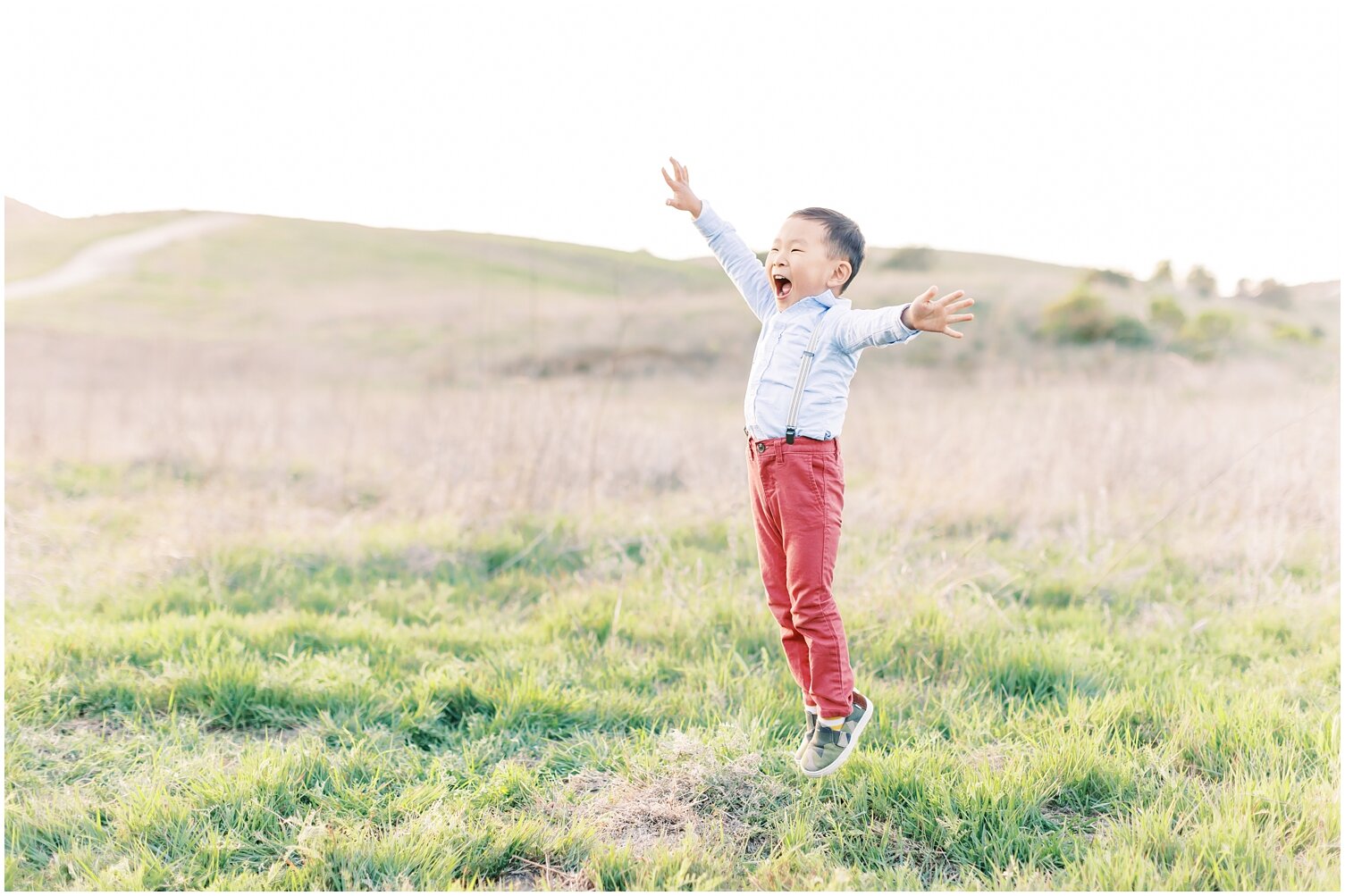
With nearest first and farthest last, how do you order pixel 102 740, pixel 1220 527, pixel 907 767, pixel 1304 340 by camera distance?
pixel 907 767 < pixel 102 740 < pixel 1220 527 < pixel 1304 340

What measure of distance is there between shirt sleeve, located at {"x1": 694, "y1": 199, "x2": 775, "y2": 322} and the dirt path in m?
28.5

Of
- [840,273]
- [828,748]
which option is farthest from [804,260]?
[828,748]

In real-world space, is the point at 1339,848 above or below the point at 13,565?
below

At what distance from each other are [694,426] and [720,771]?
7772mm

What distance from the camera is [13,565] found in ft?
18.6

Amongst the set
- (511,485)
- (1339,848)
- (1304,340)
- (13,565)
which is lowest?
(1339,848)

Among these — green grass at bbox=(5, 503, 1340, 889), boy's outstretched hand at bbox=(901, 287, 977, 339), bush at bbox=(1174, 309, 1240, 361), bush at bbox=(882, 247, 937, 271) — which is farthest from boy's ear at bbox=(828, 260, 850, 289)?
bush at bbox=(882, 247, 937, 271)

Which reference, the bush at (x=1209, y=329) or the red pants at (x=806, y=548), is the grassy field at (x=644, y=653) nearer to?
the red pants at (x=806, y=548)

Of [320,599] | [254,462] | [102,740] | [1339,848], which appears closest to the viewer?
[1339,848]

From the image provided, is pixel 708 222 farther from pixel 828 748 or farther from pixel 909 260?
pixel 909 260

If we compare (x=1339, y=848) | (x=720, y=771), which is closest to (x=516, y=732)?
(x=720, y=771)

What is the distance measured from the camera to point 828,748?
123 inches

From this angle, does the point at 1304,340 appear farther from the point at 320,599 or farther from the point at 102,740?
the point at 102,740

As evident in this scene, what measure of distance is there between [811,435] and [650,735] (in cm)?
153
